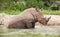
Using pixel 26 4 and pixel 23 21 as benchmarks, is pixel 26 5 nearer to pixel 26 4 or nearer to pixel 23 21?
pixel 26 4

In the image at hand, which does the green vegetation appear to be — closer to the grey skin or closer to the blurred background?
the blurred background

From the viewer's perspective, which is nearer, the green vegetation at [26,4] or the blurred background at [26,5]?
the blurred background at [26,5]

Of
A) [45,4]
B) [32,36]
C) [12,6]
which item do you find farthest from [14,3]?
[32,36]

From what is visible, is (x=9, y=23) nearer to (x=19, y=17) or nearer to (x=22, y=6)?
(x=19, y=17)

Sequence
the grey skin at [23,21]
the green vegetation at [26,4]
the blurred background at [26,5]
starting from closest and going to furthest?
the grey skin at [23,21] → the blurred background at [26,5] → the green vegetation at [26,4]

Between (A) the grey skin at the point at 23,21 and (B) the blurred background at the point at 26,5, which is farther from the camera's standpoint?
(B) the blurred background at the point at 26,5

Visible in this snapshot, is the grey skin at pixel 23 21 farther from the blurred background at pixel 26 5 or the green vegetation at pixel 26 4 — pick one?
the green vegetation at pixel 26 4

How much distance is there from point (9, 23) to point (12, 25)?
162 millimetres

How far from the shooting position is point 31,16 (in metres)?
12.0

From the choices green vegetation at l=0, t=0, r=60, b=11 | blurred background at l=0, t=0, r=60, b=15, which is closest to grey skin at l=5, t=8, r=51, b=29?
blurred background at l=0, t=0, r=60, b=15

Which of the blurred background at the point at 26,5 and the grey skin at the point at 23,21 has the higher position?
the grey skin at the point at 23,21

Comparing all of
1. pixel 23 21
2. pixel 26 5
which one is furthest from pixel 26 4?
pixel 23 21

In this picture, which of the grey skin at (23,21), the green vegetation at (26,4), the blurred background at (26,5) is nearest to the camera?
the grey skin at (23,21)

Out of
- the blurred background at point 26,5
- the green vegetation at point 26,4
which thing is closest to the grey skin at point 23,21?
the blurred background at point 26,5
